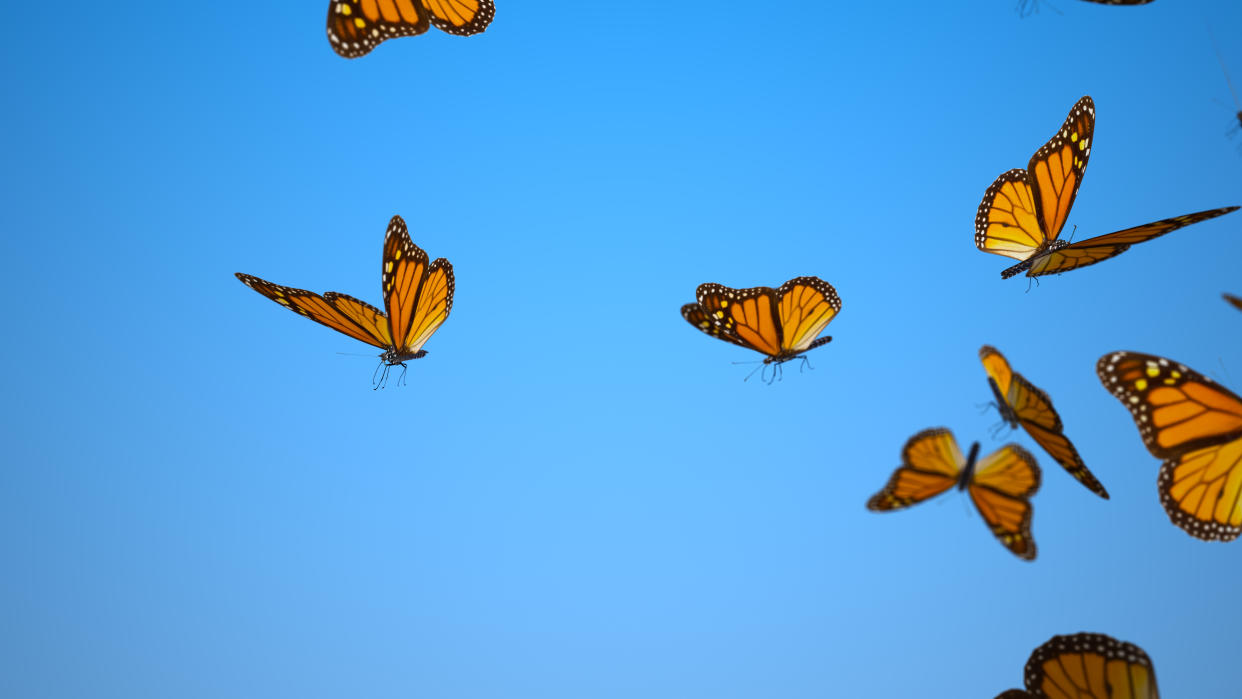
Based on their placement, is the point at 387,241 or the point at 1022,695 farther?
the point at 387,241

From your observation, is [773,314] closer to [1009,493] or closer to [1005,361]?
[1005,361]

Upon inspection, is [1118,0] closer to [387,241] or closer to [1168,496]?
[1168,496]

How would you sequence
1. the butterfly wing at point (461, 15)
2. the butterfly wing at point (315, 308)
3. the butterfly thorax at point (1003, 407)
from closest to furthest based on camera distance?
the butterfly thorax at point (1003, 407) < the butterfly wing at point (461, 15) < the butterfly wing at point (315, 308)

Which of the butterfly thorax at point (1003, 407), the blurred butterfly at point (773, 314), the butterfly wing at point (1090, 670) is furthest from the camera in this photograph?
the blurred butterfly at point (773, 314)

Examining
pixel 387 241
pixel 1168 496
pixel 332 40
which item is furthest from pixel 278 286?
pixel 1168 496

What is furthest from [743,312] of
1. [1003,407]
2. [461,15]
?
[461,15]

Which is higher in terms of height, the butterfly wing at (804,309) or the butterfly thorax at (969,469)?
the butterfly wing at (804,309)

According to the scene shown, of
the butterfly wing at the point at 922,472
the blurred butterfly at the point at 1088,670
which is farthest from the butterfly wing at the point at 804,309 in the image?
the blurred butterfly at the point at 1088,670

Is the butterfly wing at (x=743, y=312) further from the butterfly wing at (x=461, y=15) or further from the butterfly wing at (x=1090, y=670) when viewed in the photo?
the butterfly wing at (x=1090, y=670)
